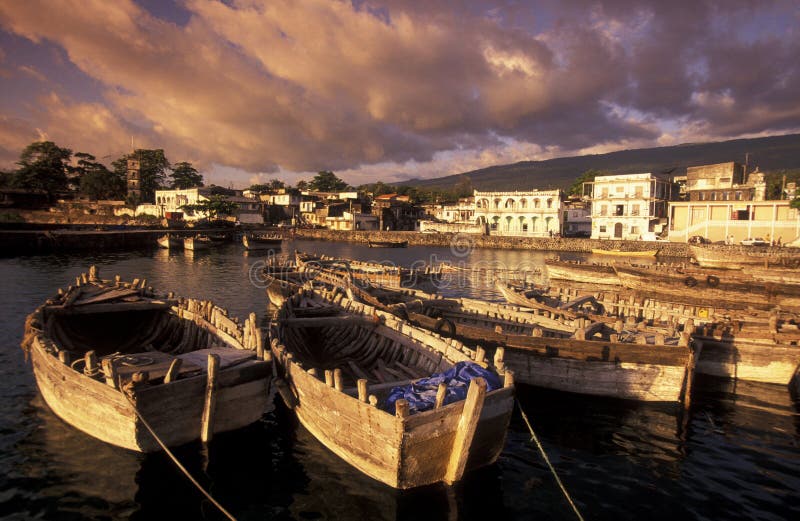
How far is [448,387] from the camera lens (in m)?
9.31

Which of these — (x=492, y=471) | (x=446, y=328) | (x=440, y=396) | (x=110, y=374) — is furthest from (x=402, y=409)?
(x=446, y=328)

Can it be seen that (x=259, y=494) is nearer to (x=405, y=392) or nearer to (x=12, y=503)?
(x=405, y=392)

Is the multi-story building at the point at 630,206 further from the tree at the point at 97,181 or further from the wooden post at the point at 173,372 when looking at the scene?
the tree at the point at 97,181

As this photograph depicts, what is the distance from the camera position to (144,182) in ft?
399

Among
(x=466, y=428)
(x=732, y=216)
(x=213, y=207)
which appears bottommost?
(x=466, y=428)

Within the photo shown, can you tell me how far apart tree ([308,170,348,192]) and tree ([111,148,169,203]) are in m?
45.5

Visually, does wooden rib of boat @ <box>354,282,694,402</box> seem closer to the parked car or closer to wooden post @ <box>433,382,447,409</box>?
wooden post @ <box>433,382,447,409</box>

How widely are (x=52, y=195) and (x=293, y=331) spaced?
404 ft

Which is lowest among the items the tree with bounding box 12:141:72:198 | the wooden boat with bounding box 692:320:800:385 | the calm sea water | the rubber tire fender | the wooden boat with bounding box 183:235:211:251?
the calm sea water

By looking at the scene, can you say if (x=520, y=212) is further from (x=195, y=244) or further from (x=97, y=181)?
(x=97, y=181)

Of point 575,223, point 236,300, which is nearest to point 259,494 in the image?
point 236,300

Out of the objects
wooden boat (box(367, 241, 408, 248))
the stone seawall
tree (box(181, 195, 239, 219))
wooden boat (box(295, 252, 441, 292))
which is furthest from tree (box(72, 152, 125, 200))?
wooden boat (box(295, 252, 441, 292))

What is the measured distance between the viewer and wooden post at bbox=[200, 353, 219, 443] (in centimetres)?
989

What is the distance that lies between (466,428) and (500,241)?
82.8 metres
